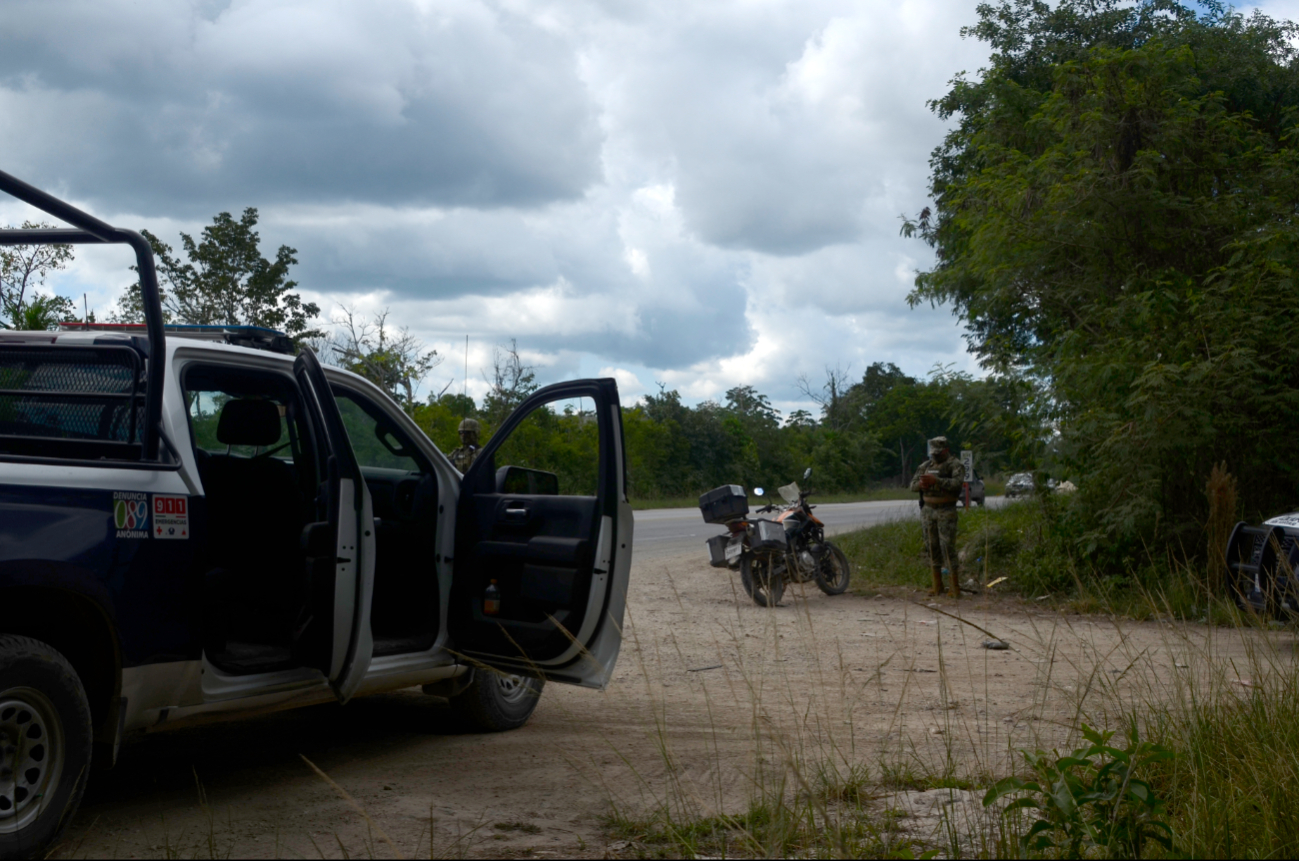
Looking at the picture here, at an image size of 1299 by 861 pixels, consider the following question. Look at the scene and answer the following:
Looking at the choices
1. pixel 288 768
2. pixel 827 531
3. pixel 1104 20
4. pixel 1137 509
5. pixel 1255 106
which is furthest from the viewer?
pixel 827 531

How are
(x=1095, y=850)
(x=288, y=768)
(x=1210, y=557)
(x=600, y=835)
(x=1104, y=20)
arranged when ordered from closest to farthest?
1. (x=1095, y=850)
2. (x=600, y=835)
3. (x=288, y=768)
4. (x=1210, y=557)
5. (x=1104, y=20)

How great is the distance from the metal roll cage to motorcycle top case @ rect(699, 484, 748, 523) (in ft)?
28.1

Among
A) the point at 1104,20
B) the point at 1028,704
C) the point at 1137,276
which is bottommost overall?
the point at 1028,704

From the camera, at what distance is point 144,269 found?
386 centimetres

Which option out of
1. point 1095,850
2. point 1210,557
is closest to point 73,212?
point 1095,850

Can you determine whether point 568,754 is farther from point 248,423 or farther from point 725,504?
point 725,504

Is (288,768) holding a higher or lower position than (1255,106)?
lower

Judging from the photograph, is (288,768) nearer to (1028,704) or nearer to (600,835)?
(600,835)

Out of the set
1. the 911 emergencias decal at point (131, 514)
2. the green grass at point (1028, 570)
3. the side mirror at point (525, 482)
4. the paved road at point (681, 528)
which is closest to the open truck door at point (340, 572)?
the 911 emergencias decal at point (131, 514)

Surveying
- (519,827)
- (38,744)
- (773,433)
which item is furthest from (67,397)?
(773,433)

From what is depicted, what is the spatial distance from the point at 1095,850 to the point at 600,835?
1.78 metres

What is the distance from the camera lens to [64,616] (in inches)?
153

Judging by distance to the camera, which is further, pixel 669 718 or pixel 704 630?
pixel 704 630

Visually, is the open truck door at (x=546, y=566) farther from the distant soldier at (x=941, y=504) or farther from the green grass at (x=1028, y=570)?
the distant soldier at (x=941, y=504)
